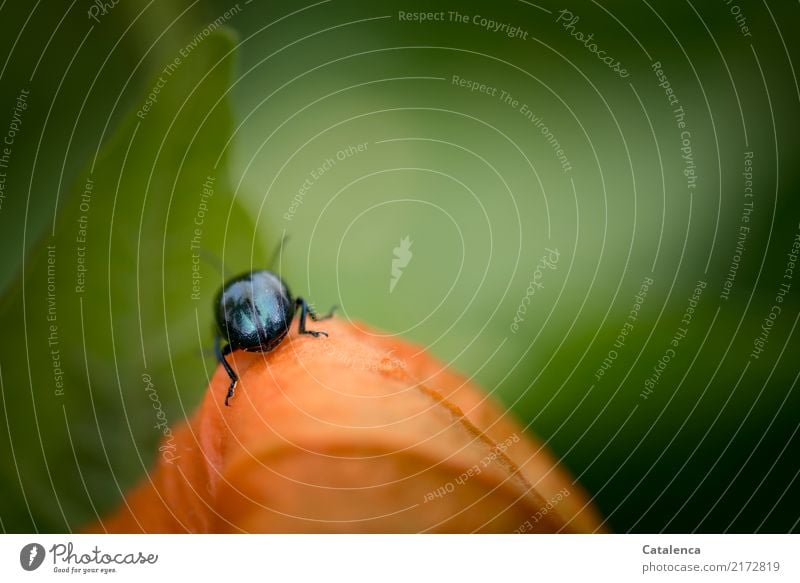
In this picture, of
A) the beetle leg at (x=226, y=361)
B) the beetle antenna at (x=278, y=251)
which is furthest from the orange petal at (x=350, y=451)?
the beetle antenna at (x=278, y=251)

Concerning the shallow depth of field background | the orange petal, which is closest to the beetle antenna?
the shallow depth of field background

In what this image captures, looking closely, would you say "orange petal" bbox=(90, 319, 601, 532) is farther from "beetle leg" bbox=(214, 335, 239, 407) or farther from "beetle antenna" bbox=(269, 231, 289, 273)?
"beetle antenna" bbox=(269, 231, 289, 273)

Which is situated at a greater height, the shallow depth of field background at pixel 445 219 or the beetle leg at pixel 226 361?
the shallow depth of field background at pixel 445 219

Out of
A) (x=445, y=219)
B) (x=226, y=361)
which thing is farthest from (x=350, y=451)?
(x=445, y=219)

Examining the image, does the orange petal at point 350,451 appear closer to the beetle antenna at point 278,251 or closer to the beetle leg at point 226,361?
the beetle leg at point 226,361

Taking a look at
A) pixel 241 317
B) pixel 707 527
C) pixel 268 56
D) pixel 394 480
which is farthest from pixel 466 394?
pixel 268 56

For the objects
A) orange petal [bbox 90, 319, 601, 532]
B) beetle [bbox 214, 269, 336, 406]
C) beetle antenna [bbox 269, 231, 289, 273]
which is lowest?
orange petal [bbox 90, 319, 601, 532]
